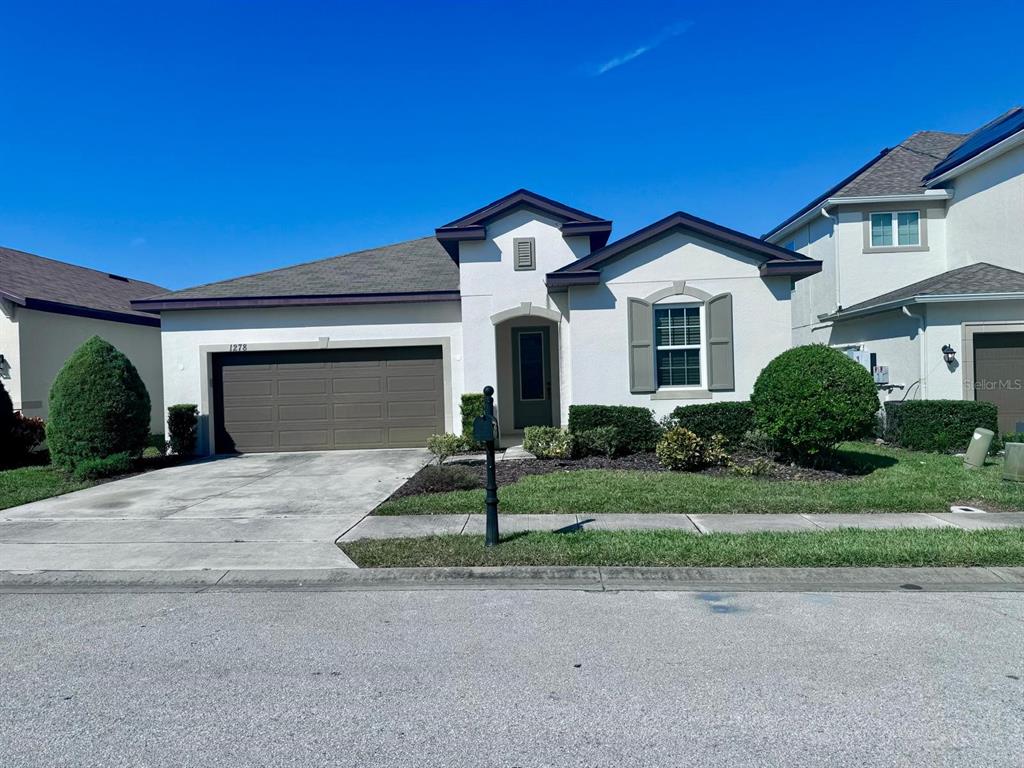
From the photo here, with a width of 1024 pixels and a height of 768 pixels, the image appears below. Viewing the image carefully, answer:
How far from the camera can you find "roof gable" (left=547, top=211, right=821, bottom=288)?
12.9 metres

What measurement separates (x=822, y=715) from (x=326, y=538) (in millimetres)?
5414

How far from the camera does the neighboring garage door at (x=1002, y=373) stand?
45.0 feet

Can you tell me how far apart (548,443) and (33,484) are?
28.8 feet

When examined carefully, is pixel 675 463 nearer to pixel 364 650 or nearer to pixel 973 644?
pixel 973 644

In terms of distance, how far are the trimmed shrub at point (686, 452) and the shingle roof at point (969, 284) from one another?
19.5 feet

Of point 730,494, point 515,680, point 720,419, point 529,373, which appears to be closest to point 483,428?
point 515,680

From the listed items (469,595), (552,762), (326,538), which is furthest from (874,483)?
(552,762)

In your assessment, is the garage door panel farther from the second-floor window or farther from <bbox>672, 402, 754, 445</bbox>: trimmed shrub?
the second-floor window

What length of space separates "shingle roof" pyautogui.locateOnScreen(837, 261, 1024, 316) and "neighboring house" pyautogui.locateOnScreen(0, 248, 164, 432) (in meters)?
17.5

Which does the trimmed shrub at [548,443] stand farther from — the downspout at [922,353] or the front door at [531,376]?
the downspout at [922,353]

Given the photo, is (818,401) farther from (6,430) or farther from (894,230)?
(6,430)

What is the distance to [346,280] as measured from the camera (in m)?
16.1

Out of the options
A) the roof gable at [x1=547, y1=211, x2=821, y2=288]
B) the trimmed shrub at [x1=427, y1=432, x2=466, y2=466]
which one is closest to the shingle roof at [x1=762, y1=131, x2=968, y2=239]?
the roof gable at [x1=547, y1=211, x2=821, y2=288]

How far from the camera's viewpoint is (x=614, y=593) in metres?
5.73
